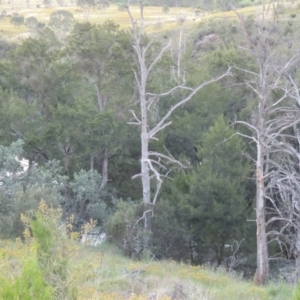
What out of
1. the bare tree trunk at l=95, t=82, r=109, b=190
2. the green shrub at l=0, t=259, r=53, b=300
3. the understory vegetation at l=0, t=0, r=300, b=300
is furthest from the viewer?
the bare tree trunk at l=95, t=82, r=109, b=190

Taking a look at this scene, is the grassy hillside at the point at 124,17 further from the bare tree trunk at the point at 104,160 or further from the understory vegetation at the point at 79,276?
the understory vegetation at the point at 79,276

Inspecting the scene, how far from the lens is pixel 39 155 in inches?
714

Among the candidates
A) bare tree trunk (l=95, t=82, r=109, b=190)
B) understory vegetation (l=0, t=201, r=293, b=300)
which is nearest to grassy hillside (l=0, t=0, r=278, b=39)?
bare tree trunk (l=95, t=82, r=109, b=190)

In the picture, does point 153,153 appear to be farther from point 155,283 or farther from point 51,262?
point 51,262

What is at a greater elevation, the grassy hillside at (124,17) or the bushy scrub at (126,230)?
the grassy hillside at (124,17)

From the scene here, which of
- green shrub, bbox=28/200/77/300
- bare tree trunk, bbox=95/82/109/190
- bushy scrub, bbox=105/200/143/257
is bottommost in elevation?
bushy scrub, bbox=105/200/143/257

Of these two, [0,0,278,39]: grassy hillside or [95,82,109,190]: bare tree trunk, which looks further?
[0,0,278,39]: grassy hillside

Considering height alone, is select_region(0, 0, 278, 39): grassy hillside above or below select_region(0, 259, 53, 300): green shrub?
above

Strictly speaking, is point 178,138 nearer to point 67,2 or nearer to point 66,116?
point 66,116

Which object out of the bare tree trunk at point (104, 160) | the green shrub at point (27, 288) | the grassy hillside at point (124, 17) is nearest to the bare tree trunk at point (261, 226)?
the bare tree trunk at point (104, 160)

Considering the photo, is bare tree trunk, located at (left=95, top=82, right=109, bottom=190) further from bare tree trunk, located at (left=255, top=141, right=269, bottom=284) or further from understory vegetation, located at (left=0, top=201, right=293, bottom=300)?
bare tree trunk, located at (left=255, top=141, right=269, bottom=284)

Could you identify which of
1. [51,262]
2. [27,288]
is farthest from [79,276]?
[27,288]

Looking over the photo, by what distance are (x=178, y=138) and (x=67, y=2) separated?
9724 cm

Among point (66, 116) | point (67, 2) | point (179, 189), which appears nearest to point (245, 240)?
point (179, 189)
